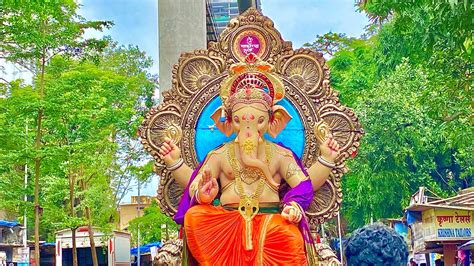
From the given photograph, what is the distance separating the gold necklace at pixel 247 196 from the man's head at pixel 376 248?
2620mm

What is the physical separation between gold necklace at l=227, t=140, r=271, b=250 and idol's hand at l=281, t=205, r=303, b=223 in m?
0.24

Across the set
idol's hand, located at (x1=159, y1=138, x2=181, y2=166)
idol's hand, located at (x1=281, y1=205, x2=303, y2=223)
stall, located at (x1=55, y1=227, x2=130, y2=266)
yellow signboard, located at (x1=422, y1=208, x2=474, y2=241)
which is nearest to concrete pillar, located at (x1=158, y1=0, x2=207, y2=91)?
idol's hand, located at (x1=159, y1=138, x2=181, y2=166)

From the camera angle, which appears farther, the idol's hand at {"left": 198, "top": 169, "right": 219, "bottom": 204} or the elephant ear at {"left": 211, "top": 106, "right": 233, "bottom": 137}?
the elephant ear at {"left": 211, "top": 106, "right": 233, "bottom": 137}

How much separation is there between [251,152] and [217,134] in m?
0.83

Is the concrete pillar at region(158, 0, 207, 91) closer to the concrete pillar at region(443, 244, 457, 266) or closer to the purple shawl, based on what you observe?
the purple shawl

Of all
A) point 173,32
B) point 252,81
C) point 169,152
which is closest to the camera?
point 252,81

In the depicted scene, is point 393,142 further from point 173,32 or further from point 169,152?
point 169,152

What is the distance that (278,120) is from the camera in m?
5.82

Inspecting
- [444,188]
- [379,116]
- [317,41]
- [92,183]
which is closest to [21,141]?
[92,183]

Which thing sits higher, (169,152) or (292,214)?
(169,152)

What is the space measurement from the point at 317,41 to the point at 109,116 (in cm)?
1343

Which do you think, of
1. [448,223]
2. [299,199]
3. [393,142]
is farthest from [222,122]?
[393,142]

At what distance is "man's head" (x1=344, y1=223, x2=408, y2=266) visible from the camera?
8.13 feet

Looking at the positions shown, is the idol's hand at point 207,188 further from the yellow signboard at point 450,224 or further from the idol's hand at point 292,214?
the yellow signboard at point 450,224
